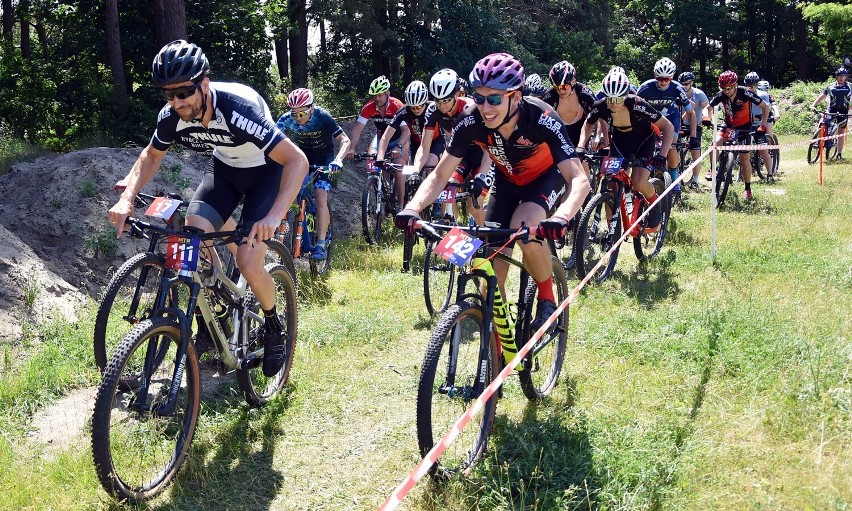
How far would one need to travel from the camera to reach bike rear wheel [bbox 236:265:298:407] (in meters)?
5.09

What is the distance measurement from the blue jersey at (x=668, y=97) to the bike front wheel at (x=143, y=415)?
10128 mm

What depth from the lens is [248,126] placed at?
15.2ft

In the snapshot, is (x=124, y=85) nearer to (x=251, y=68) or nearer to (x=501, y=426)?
(x=251, y=68)

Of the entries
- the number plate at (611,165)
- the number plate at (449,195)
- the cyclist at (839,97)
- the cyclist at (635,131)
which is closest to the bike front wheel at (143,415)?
the number plate at (449,195)

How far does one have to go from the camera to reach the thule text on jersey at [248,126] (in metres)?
4.63

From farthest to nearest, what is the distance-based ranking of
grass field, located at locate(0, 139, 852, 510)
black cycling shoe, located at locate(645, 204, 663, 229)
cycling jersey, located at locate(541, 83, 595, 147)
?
cycling jersey, located at locate(541, 83, 595, 147) → black cycling shoe, located at locate(645, 204, 663, 229) → grass field, located at locate(0, 139, 852, 510)

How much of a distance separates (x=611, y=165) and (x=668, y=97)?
5118 mm

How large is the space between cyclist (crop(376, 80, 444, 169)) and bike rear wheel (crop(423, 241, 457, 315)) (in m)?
2.15

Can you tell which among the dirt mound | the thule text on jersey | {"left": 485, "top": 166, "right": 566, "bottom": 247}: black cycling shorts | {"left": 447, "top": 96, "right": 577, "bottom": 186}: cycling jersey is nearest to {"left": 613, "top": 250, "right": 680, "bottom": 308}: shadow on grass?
{"left": 485, "top": 166, "right": 566, "bottom": 247}: black cycling shorts

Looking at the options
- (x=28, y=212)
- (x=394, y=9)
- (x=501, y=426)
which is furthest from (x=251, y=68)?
(x=501, y=426)

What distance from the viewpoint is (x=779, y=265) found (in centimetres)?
833

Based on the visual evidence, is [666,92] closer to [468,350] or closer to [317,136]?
[317,136]

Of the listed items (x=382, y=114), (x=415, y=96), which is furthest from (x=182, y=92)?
(x=382, y=114)

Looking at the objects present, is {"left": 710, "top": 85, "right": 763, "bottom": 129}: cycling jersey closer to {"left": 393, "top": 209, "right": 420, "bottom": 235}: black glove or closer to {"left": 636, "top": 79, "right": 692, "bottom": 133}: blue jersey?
{"left": 636, "top": 79, "right": 692, "bottom": 133}: blue jersey
